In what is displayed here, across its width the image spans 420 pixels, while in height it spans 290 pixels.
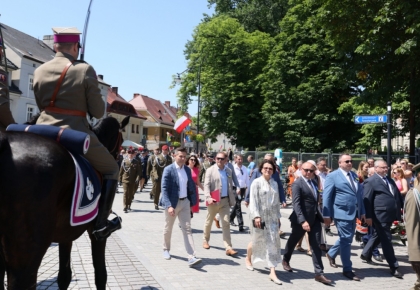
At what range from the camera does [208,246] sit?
9711mm

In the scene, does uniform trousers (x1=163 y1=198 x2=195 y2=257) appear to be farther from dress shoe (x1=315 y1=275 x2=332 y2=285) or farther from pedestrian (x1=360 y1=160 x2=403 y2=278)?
pedestrian (x1=360 y1=160 x2=403 y2=278)

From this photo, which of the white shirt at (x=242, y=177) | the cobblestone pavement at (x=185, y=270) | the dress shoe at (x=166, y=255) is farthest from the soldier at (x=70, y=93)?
the white shirt at (x=242, y=177)

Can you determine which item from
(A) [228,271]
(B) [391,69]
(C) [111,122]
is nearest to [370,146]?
(B) [391,69]

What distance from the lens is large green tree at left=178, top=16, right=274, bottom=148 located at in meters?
37.2

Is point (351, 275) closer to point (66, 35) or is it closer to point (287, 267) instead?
point (287, 267)

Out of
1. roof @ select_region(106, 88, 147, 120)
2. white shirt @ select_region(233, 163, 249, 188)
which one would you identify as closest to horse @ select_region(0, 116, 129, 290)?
white shirt @ select_region(233, 163, 249, 188)

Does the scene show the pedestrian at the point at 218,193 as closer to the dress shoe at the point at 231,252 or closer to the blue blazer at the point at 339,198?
the dress shoe at the point at 231,252

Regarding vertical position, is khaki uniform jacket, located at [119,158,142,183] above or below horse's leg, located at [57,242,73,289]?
above

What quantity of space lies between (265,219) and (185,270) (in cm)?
163

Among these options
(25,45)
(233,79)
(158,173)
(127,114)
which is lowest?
(158,173)

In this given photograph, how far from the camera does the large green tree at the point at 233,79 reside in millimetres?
37188

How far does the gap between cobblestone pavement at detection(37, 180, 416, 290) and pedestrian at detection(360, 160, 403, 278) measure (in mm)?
568

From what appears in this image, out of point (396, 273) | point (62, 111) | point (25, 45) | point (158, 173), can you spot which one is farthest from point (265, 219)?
point (25, 45)

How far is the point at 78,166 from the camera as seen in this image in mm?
3574
